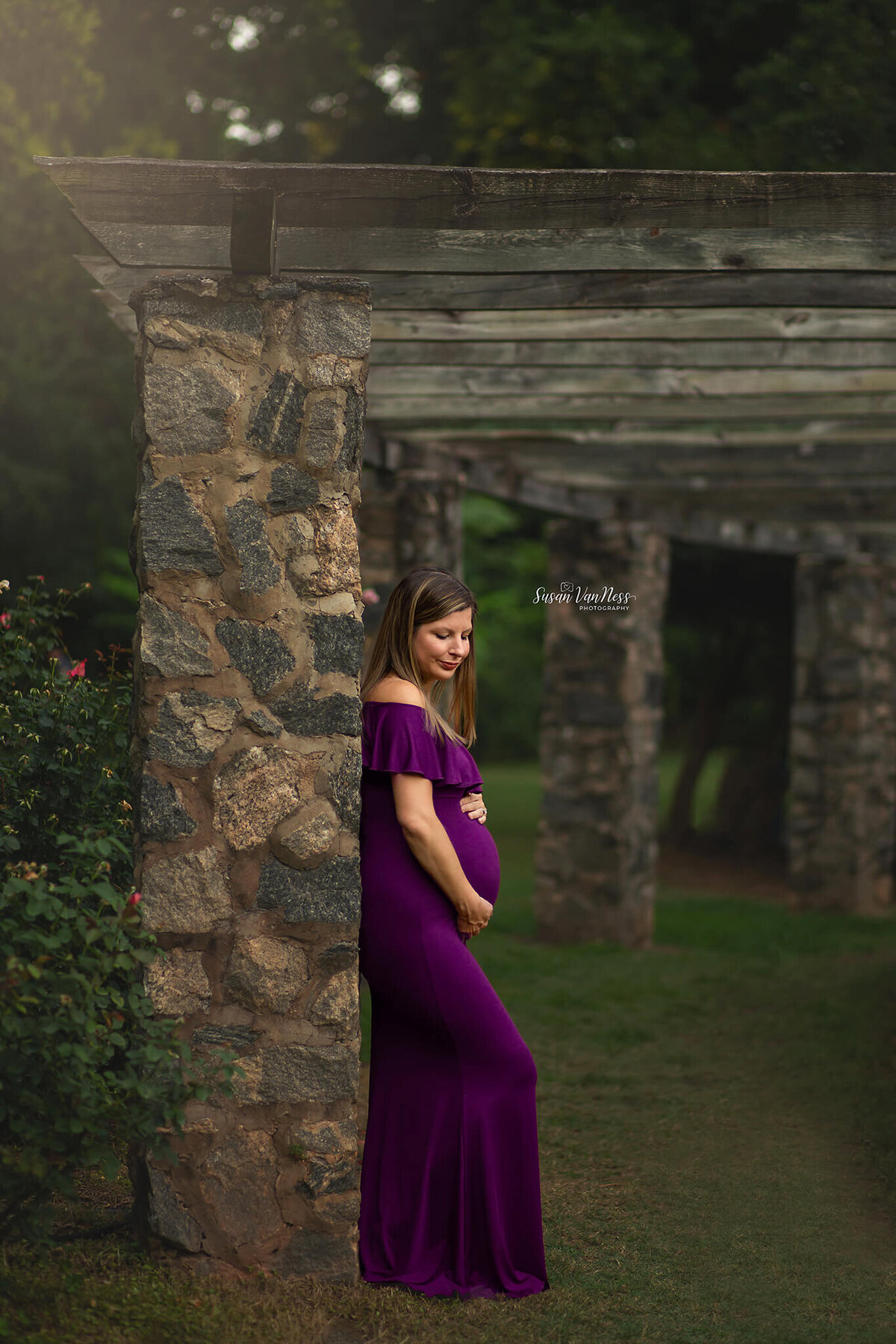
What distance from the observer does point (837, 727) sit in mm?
10922

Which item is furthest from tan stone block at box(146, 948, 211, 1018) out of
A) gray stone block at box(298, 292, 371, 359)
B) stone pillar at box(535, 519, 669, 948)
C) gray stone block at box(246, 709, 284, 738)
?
stone pillar at box(535, 519, 669, 948)

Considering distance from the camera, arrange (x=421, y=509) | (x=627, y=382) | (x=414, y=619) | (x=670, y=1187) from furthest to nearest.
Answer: (x=421, y=509), (x=627, y=382), (x=670, y=1187), (x=414, y=619)

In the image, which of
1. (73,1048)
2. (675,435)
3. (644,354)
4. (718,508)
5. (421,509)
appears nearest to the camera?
(73,1048)

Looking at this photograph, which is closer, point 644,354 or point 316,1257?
point 316,1257

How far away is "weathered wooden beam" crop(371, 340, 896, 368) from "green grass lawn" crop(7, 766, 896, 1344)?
3.38 meters

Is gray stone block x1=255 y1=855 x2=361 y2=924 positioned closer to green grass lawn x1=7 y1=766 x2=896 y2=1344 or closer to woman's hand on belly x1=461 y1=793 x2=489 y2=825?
woman's hand on belly x1=461 y1=793 x2=489 y2=825

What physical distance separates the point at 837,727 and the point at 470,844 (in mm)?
7987

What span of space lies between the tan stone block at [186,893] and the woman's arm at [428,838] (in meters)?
0.54

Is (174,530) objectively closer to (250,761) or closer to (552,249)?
(250,761)

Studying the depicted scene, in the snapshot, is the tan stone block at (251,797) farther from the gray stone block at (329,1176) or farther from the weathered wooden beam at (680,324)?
the weathered wooden beam at (680,324)

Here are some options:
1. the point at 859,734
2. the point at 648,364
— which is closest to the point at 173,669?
the point at 648,364

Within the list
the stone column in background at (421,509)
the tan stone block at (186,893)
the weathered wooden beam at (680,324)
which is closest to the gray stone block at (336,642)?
the tan stone block at (186,893)

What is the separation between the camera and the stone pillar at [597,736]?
9.02 meters

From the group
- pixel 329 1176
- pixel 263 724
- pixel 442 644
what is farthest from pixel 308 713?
pixel 329 1176
